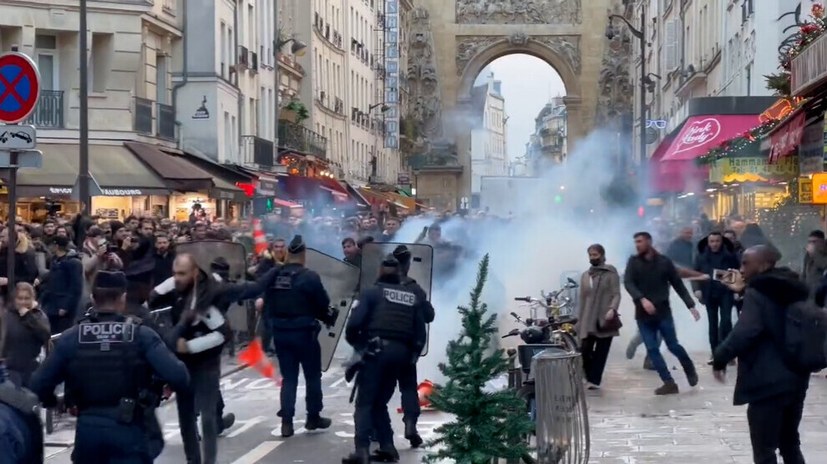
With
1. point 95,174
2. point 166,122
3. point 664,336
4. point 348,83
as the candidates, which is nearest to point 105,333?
point 664,336

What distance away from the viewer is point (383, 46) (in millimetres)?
75000

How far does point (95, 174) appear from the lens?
28016 mm

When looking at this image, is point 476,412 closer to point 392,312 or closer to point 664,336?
point 392,312

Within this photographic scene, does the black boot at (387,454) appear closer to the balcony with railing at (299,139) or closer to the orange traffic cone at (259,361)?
the orange traffic cone at (259,361)

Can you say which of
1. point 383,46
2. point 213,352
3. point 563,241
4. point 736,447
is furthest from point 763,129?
point 383,46

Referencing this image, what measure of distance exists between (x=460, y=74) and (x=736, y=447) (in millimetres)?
A: 74185

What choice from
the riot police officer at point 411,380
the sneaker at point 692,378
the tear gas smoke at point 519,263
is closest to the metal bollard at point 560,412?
the riot police officer at point 411,380

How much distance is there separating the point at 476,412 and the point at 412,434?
3980 mm

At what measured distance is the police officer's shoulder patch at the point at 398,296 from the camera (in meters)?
11.7

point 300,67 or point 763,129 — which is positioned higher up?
point 300,67

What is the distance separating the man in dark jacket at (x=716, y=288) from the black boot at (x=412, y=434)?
6.92 meters

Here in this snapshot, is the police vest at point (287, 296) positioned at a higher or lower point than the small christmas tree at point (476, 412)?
higher

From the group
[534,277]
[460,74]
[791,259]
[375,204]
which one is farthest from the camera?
[460,74]

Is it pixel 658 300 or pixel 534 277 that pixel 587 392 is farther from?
pixel 534 277
